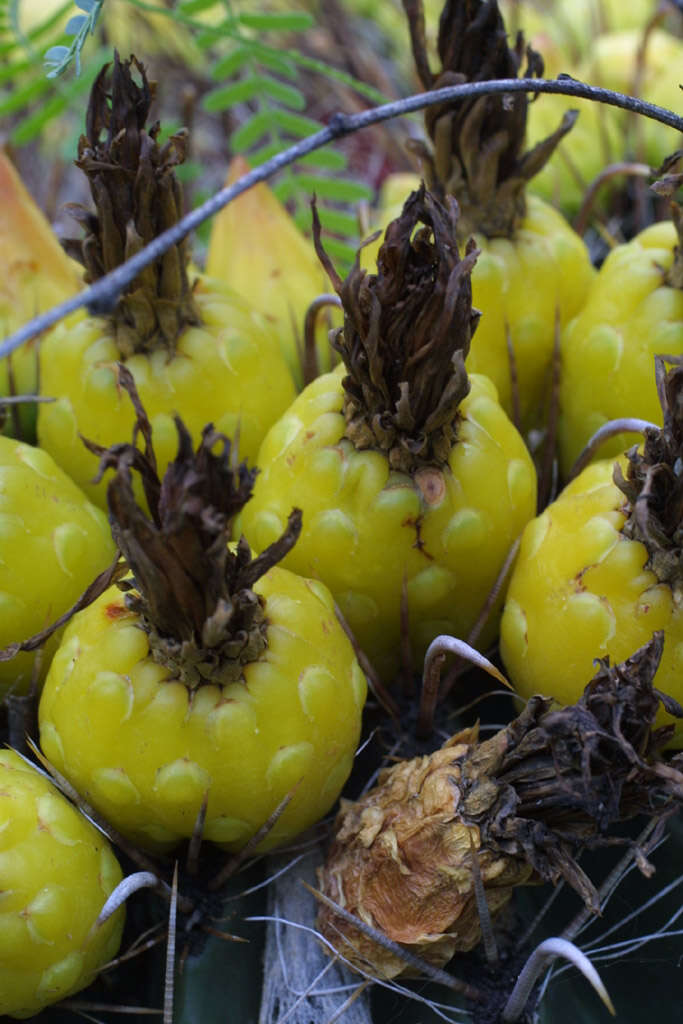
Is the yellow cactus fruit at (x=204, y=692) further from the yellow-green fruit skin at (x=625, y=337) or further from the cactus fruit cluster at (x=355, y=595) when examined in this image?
the yellow-green fruit skin at (x=625, y=337)

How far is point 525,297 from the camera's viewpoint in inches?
31.3

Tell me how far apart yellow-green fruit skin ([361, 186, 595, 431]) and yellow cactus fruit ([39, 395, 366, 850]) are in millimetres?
278

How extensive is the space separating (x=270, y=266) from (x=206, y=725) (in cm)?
50

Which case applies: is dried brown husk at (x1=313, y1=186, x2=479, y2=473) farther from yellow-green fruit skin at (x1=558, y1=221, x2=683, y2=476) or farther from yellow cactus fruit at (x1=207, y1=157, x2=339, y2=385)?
yellow cactus fruit at (x1=207, y1=157, x2=339, y2=385)

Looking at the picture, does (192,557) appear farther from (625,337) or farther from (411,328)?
(625,337)

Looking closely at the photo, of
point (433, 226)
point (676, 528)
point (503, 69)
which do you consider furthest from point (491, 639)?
point (503, 69)

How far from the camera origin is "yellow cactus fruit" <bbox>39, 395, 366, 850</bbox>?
0.54 m

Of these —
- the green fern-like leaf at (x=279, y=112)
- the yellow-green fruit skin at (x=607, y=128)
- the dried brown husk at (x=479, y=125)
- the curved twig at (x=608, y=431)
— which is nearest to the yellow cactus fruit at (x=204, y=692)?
the curved twig at (x=608, y=431)

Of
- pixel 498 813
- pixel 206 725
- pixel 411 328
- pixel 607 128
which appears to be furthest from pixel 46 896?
pixel 607 128

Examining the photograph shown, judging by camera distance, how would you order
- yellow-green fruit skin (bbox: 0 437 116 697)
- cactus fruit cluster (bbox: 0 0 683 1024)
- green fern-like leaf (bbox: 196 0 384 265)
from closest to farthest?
cactus fruit cluster (bbox: 0 0 683 1024)
yellow-green fruit skin (bbox: 0 437 116 697)
green fern-like leaf (bbox: 196 0 384 265)

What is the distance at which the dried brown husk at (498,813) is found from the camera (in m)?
0.51

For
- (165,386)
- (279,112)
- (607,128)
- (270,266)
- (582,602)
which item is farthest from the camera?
(607,128)

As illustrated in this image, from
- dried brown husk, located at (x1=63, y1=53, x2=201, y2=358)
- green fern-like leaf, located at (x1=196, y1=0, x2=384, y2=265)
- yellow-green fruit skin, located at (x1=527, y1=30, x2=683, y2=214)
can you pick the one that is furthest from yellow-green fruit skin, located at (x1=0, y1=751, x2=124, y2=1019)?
yellow-green fruit skin, located at (x1=527, y1=30, x2=683, y2=214)

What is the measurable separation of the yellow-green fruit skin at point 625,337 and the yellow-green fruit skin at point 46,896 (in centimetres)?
46
